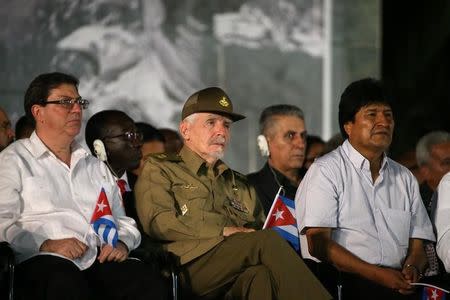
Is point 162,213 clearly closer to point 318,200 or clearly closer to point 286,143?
point 318,200

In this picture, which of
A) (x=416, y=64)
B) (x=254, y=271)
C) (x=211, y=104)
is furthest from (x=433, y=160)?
(x=416, y=64)

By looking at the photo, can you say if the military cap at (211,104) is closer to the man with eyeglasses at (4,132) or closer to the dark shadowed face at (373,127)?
the dark shadowed face at (373,127)

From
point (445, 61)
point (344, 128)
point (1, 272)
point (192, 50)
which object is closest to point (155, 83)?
point (192, 50)

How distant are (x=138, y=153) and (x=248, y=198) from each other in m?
1.00

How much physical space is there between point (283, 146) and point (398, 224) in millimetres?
1854

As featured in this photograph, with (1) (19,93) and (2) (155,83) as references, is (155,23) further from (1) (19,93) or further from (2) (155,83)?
(1) (19,93)

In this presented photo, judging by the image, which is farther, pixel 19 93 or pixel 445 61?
pixel 445 61

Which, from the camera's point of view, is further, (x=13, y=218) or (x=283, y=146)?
(x=283, y=146)

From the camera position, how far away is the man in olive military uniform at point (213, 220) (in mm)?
7289

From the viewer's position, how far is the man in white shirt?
7.67 m

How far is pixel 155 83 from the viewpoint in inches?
442

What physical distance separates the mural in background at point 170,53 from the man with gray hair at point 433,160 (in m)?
2.37

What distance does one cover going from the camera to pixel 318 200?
781 centimetres

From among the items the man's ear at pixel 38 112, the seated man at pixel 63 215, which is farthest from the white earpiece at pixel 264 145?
the man's ear at pixel 38 112
